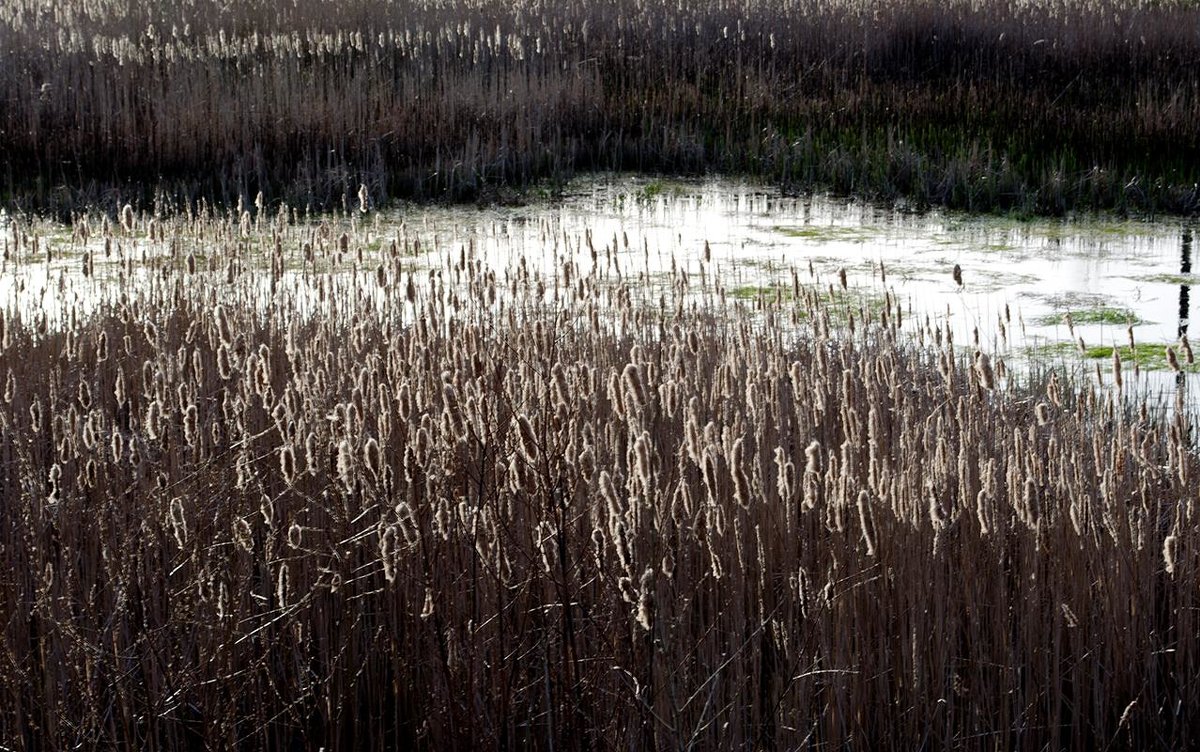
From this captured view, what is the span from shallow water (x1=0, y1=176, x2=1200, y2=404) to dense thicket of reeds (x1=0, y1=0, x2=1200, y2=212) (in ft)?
1.99

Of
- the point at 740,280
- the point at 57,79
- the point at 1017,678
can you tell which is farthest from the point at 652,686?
the point at 57,79

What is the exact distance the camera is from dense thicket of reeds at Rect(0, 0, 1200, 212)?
8.57 metres

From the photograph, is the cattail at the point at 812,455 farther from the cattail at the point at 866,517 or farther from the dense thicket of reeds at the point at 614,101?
the dense thicket of reeds at the point at 614,101

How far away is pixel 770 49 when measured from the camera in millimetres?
11555

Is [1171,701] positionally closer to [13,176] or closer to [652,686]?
[652,686]

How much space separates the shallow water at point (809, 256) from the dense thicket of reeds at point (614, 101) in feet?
1.99

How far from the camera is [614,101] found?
10367 millimetres

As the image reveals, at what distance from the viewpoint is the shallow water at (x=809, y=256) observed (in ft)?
16.7

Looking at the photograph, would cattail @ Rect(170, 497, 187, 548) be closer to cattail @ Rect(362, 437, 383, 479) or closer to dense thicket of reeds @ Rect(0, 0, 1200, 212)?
cattail @ Rect(362, 437, 383, 479)

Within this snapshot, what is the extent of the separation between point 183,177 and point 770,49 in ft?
17.5

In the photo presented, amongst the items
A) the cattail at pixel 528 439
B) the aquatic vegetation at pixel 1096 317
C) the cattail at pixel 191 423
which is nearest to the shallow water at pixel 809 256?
the aquatic vegetation at pixel 1096 317

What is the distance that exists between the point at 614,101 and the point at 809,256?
4172mm

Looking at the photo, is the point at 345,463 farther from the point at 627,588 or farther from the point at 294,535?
the point at 627,588

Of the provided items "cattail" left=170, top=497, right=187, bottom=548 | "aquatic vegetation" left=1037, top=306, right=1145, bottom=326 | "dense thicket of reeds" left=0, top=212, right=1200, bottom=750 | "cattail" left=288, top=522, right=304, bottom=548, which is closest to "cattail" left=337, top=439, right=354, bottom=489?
"dense thicket of reeds" left=0, top=212, right=1200, bottom=750
